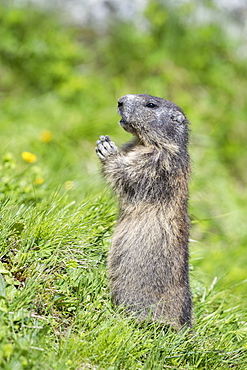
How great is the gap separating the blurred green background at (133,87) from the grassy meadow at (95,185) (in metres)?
0.03

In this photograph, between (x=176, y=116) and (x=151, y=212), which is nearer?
(x=151, y=212)

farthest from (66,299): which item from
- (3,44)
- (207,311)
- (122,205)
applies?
(3,44)

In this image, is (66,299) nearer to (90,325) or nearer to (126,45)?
(90,325)

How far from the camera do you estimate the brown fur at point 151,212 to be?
12.6ft

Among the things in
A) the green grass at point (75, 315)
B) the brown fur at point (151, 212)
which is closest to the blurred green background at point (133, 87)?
the brown fur at point (151, 212)

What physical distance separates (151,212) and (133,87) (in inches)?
235

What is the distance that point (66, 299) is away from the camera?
3.56 metres

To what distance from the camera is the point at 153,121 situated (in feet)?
14.4

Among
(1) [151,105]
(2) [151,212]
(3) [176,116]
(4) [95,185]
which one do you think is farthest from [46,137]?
(2) [151,212]

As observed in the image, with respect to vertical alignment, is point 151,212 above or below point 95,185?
below

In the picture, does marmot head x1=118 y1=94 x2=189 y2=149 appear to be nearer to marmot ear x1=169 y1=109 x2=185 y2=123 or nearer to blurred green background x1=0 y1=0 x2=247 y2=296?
marmot ear x1=169 y1=109 x2=185 y2=123

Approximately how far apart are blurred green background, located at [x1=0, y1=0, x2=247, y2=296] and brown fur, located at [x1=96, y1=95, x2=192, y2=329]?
8.73ft

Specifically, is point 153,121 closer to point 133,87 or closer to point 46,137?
point 46,137

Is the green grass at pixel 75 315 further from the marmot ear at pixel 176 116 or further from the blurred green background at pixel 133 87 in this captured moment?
the blurred green background at pixel 133 87
